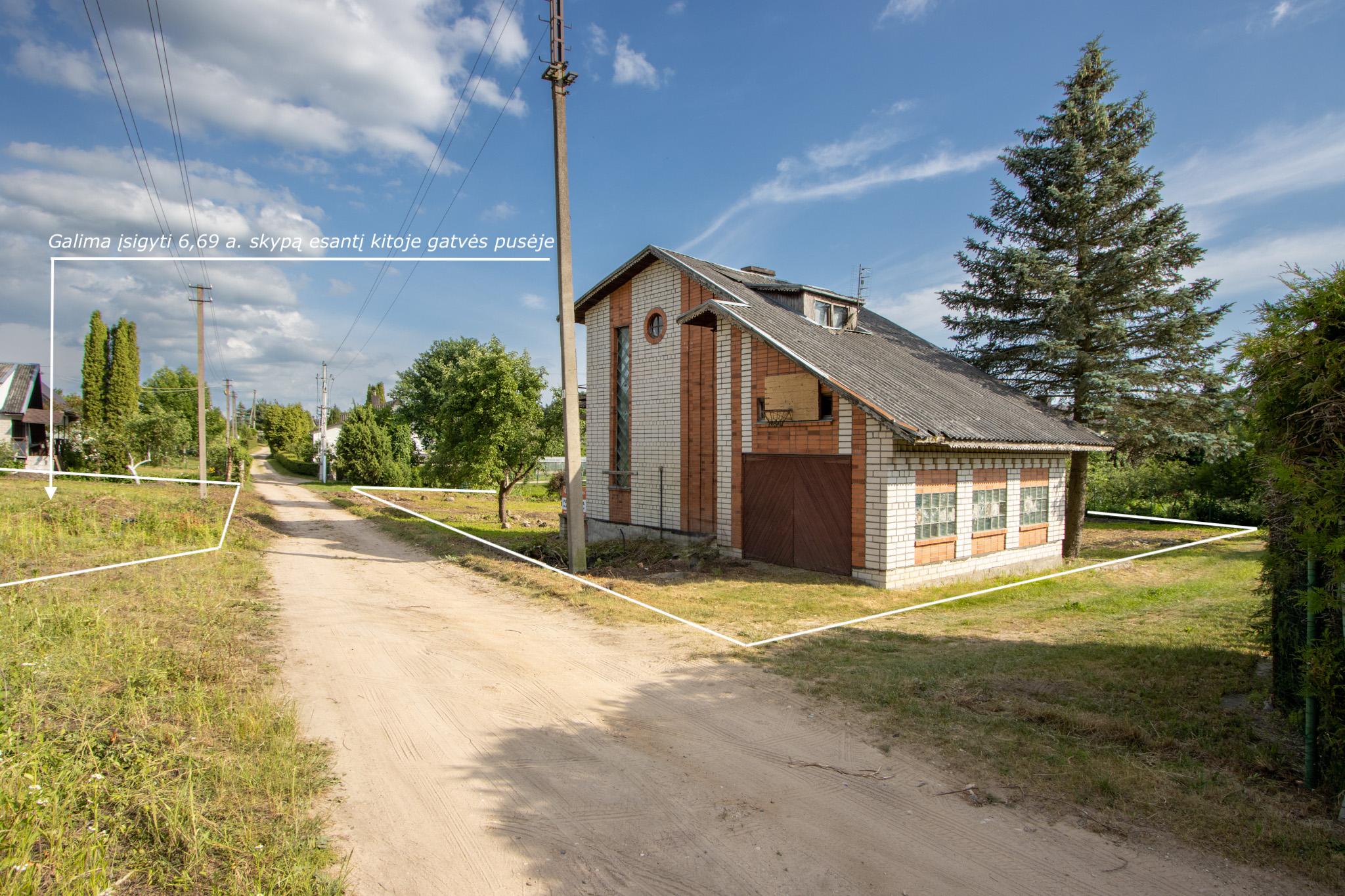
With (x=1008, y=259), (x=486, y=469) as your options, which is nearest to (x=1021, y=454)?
(x=1008, y=259)

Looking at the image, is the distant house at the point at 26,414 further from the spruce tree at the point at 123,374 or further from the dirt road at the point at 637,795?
the dirt road at the point at 637,795

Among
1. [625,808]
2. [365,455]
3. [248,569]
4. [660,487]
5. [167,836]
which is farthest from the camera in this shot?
[365,455]

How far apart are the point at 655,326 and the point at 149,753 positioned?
45.5 feet

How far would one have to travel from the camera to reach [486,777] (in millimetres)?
4551

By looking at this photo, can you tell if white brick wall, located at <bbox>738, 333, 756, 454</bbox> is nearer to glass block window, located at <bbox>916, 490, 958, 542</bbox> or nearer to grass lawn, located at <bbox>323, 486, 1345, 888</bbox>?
grass lawn, located at <bbox>323, 486, 1345, 888</bbox>

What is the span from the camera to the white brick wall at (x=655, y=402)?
16.0 metres

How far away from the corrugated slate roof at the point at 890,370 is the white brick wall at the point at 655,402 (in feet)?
2.37

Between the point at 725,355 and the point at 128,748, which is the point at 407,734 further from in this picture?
the point at 725,355

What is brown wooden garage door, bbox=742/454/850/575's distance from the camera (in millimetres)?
12242

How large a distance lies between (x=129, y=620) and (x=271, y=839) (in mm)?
6138

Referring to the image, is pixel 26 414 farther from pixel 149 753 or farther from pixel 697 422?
pixel 149 753

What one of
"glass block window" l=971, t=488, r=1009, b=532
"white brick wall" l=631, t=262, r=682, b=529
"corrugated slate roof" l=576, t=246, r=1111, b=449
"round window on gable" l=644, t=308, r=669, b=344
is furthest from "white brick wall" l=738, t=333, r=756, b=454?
"glass block window" l=971, t=488, r=1009, b=532

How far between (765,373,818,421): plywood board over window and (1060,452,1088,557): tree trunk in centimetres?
927
